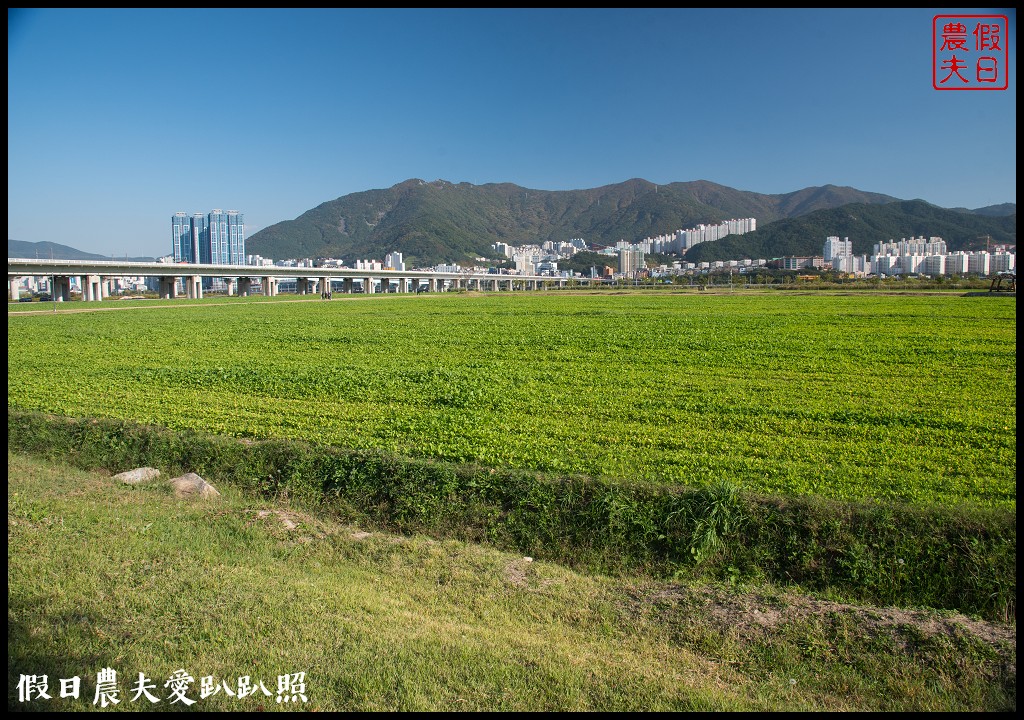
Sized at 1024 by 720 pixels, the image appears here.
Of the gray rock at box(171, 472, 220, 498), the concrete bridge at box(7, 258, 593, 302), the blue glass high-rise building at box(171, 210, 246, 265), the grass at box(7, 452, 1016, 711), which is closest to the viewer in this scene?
the grass at box(7, 452, 1016, 711)

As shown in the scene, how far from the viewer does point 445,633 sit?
416 centimetres

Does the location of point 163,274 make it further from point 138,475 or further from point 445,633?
point 445,633

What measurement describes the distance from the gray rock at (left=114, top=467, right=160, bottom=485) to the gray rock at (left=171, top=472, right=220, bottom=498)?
17.2 inches

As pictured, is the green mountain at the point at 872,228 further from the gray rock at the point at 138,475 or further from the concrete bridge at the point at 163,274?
the gray rock at the point at 138,475

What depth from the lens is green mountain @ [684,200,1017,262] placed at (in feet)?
490

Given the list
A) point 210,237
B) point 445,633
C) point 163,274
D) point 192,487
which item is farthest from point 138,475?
point 210,237

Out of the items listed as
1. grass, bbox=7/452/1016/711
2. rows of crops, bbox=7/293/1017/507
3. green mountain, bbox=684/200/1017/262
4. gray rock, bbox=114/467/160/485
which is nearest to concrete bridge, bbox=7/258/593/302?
rows of crops, bbox=7/293/1017/507

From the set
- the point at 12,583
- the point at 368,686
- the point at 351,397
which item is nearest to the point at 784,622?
the point at 368,686

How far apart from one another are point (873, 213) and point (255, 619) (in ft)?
706

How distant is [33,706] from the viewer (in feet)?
10.7

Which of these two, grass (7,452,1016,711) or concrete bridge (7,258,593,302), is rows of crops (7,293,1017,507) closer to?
grass (7,452,1016,711)

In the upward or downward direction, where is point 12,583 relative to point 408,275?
downward

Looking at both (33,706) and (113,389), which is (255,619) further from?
(113,389)

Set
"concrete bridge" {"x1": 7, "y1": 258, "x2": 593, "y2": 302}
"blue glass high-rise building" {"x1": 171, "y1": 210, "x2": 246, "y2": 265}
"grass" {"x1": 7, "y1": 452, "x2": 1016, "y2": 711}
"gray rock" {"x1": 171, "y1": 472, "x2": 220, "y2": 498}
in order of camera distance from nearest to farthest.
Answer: "grass" {"x1": 7, "y1": 452, "x2": 1016, "y2": 711}
"gray rock" {"x1": 171, "y1": 472, "x2": 220, "y2": 498}
"concrete bridge" {"x1": 7, "y1": 258, "x2": 593, "y2": 302}
"blue glass high-rise building" {"x1": 171, "y1": 210, "x2": 246, "y2": 265}
